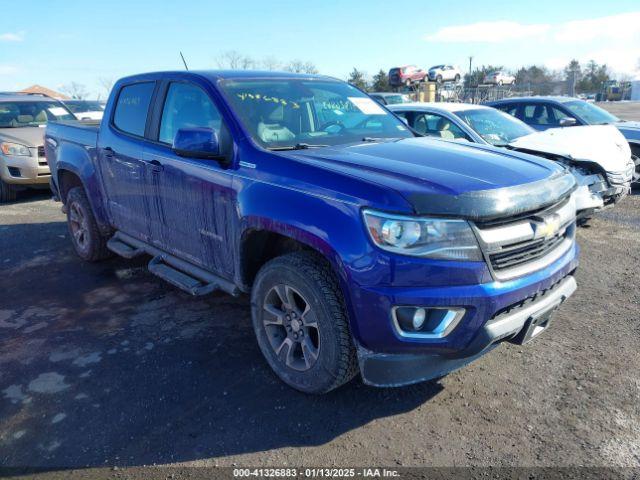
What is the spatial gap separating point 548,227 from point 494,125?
5026 millimetres

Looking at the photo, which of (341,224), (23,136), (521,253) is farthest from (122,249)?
(23,136)

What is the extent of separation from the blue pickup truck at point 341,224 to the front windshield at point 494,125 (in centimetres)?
325

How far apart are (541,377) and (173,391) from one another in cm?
231

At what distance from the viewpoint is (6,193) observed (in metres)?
8.98

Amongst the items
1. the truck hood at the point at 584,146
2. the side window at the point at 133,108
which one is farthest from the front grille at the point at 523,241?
the truck hood at the point at 584,146

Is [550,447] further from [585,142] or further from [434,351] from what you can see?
[585,142]

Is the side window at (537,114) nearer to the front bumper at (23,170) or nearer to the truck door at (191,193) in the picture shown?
the truck door at (191,193)

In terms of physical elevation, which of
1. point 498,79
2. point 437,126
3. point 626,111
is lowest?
point 626,111

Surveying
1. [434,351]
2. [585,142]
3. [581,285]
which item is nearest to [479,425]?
[434,351]

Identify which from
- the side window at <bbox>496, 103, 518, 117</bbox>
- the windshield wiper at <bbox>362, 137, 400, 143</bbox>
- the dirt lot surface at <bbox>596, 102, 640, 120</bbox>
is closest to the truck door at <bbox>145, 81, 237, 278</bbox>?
the windshield wiper at <bbox>362, 137, 400, 143</bbox>

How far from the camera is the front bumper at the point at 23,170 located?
8.48 m

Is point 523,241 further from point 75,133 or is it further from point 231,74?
point 75,133

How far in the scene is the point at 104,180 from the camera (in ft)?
15.4

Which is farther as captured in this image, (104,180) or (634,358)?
(104,180)
